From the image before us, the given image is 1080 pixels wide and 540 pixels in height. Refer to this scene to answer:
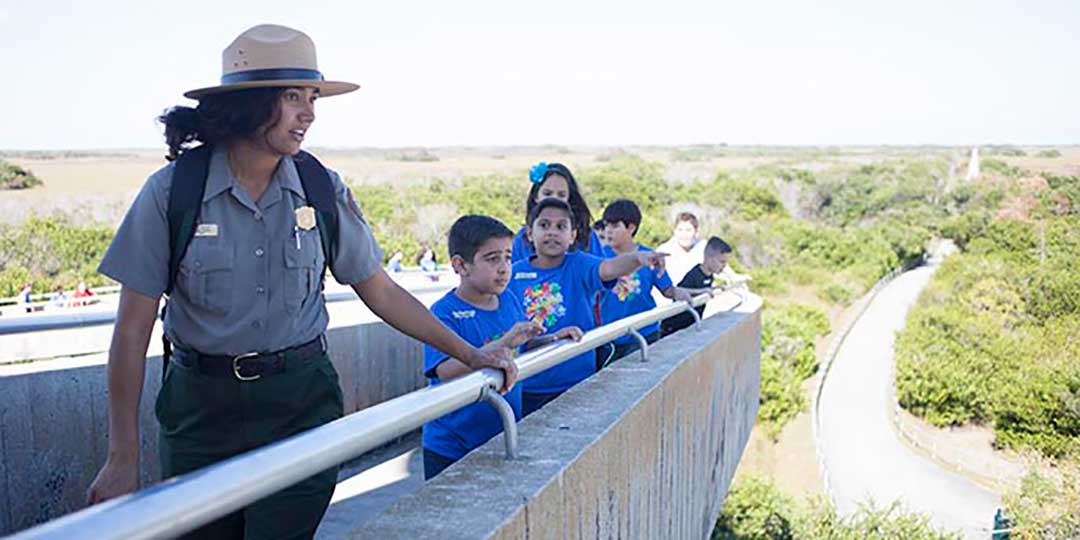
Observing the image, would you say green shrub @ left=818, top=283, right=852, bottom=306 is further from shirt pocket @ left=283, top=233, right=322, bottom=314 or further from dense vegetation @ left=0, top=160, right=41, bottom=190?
shirt pocket @ left=283, top=233, right=322, bottom=314

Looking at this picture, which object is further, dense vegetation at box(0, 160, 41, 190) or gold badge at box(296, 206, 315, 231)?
dense vegetation at box(0, 160, 41, 190)

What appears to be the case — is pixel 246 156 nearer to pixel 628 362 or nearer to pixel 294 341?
pixel 294 341

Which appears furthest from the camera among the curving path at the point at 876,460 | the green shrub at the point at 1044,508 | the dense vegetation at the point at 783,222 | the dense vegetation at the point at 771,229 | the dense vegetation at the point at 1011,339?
the dense vegetation at the point at 783,222

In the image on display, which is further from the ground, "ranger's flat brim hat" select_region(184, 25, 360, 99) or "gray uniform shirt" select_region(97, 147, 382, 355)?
"ranger's flat brim hat" select_region(184, 25, 360, 99)

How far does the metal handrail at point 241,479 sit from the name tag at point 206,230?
28.3 inches

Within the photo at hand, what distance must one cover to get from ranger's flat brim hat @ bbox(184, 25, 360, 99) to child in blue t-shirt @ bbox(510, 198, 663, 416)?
84.6 inches

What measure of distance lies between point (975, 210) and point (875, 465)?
123 ft

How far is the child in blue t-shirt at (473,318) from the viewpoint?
3.70m

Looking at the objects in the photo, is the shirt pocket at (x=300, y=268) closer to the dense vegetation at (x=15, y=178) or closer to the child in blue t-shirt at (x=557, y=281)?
the child in blue t-shirt at (x=557, y=281)

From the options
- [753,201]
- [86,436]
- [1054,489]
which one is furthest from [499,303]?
[753,201]

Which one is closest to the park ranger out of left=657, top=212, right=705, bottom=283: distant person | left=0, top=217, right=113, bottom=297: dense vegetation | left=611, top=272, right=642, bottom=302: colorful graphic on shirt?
left=611, top=272, right=642, bottom=302: colorful graphic on shirt

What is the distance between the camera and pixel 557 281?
4930 mm

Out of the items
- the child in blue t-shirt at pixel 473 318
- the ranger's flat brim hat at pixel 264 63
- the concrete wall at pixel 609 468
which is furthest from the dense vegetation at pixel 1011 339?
the ranger's flat brim hat at pixel 264 63

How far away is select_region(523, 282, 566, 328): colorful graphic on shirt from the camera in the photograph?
4895 mm
